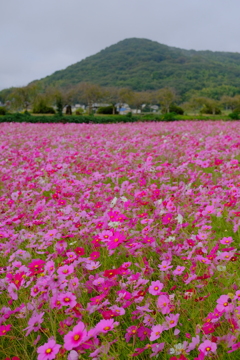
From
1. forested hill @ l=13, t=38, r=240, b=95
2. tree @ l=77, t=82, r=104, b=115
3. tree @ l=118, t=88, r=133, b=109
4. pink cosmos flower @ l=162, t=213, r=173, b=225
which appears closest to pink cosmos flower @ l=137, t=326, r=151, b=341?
pink cosmos flower @ l=162, t=213, r=173, b=225

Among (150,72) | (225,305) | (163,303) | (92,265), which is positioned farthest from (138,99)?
(150,72)

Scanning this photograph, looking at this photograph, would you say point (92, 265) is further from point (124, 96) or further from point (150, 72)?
point (150, 72)

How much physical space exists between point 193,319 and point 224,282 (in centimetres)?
41

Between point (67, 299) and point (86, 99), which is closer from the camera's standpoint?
point (67, 299)

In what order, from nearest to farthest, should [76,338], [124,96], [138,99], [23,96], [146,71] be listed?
[76,338] → [23,96] → [124,96] → [138,99] → [146,71]

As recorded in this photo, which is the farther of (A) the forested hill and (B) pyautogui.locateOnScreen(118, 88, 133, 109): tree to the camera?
(A) the forested hill

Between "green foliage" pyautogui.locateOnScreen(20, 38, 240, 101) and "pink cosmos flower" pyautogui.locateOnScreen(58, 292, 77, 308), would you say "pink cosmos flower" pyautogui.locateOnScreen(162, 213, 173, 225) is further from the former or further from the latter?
"green foliage" pyautogui.locateOnScreen(20, 38, 240, 101)

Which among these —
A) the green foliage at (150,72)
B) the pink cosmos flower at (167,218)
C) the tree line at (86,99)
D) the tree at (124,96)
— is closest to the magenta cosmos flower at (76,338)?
the pink cosmos flower at (167,218)

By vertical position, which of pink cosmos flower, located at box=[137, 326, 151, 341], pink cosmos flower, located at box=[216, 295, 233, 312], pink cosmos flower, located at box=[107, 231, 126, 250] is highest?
pink cosmos flower, located at box=[107, 231, 126, 250]

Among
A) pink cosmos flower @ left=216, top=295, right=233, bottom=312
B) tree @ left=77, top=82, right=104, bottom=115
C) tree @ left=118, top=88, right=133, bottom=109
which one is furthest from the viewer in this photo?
tree @ left=118, top=88, right=133, bottom=109

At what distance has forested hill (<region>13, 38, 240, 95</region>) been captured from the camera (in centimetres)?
8315

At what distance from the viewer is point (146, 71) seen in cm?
9706

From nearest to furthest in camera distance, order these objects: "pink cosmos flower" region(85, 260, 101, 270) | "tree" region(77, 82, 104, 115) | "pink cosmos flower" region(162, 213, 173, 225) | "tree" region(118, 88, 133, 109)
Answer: "pink cosmos flower" region(85, 260, 101, 270) → "pink cosmos flower" region(162, 213, 173, 225) → "tree" region(77, 82, 104, 115) → "tree" region(118, 88, 133, 109)

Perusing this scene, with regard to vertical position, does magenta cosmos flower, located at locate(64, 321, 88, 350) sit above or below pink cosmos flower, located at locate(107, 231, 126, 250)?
below
